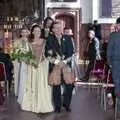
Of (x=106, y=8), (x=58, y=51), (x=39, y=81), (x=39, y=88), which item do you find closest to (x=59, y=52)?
(x=58, y=51)

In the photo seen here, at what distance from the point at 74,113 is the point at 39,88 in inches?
32.1

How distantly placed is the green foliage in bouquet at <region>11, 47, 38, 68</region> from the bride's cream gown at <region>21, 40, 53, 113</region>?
0.09 m

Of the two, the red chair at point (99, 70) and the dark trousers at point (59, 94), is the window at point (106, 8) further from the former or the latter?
the dark trousers at point (59, 94)

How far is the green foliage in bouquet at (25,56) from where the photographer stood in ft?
31.4

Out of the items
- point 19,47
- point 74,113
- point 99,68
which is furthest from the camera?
point 99,68

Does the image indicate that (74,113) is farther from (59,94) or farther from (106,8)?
(106,8)

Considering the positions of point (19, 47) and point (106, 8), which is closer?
point (19, 47)

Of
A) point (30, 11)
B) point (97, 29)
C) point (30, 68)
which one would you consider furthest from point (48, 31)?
point (30, 11)

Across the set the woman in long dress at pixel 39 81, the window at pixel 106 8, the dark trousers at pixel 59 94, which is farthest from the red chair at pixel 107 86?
the window at pixel 106 8

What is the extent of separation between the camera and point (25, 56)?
975 centimetres

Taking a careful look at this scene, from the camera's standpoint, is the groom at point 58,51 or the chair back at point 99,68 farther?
the chair back at point 99,68

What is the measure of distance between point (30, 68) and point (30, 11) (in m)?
15.4

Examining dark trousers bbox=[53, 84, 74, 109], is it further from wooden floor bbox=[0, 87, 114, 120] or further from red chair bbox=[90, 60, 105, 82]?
red chair bbox=[90, 60, 105, 82]

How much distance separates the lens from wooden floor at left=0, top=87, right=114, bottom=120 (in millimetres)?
9234
